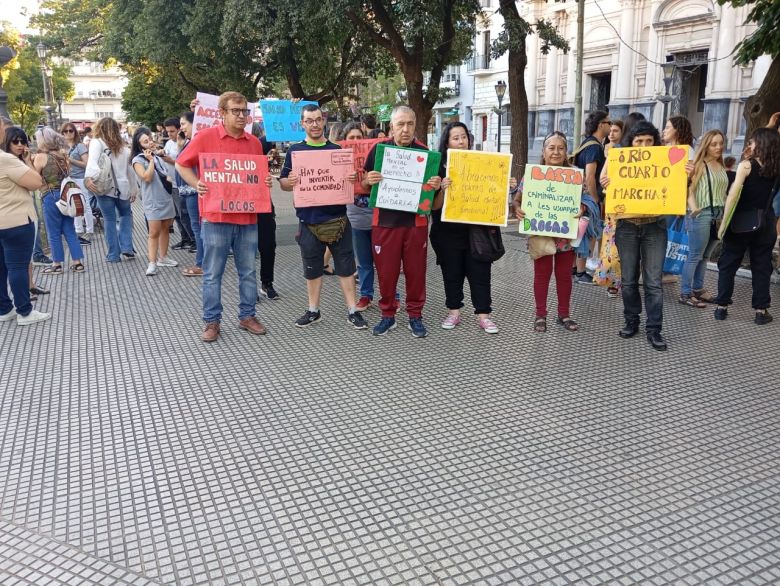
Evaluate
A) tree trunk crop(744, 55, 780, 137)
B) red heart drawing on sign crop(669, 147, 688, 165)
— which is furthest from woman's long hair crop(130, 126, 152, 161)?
tree trunk crop(744, 55, 780, 137)

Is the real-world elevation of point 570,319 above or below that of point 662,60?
below

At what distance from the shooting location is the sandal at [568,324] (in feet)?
19.1

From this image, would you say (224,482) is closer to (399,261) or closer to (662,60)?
(399,261)

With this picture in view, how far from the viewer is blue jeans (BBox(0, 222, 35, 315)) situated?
233 inches

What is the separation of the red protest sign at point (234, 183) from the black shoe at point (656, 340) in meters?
3.49

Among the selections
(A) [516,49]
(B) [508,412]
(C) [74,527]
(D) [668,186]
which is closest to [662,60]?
(A) [516,49]

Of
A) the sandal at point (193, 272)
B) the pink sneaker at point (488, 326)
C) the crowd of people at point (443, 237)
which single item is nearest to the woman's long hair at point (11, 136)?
the crowd of people at point (443, 237)

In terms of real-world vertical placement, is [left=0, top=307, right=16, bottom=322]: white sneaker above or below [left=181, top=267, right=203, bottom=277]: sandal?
below

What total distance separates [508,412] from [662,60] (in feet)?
104

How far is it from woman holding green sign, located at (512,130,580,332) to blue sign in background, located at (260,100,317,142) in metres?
4.71

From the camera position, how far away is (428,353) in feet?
17.3

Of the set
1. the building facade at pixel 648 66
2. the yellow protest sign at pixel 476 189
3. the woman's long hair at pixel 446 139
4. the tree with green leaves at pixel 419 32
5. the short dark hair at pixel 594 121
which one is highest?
the building facade at pixel 648 66

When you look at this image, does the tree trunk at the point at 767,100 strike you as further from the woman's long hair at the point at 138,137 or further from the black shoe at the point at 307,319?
the woman's long hair at the point at 138,137

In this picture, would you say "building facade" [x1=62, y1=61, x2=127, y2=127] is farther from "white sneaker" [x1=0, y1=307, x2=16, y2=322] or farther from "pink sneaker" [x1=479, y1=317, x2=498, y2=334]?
"pink sneaker" [x1=479, y1=317, x2=498, y2=334]
